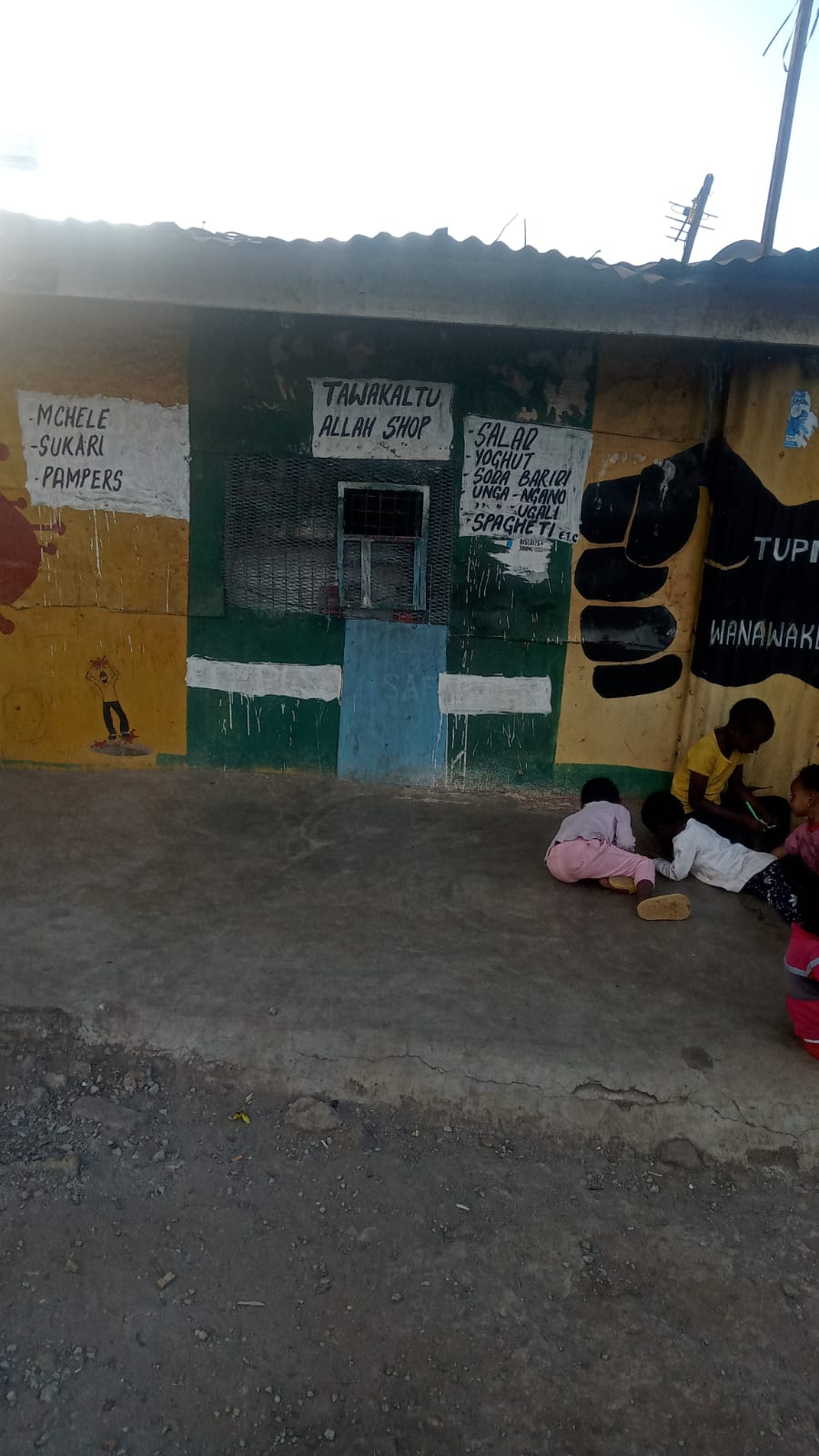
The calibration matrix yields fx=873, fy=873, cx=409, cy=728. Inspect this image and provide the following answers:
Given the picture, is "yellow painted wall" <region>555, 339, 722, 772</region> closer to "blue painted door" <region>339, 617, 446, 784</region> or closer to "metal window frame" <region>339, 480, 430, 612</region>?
"blue painted door" <region>339, 617, 446, 784</region>

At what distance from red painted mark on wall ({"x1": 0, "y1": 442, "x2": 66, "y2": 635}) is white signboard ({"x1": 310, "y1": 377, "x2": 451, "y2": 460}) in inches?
68.5

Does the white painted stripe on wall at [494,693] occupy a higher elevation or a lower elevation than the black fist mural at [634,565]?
lower

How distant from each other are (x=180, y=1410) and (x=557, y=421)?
4684 millimetres

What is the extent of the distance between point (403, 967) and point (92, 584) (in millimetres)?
3164

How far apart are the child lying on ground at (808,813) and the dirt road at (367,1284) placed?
1.96m

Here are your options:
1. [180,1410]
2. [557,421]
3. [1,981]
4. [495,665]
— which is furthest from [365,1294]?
[557,421]

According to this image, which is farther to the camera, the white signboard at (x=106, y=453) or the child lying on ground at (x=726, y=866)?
the white signboard at (x=106, y=453)

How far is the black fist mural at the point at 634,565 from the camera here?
5070mm

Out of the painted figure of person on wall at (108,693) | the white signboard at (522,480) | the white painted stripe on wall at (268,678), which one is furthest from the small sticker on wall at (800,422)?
the painted figure of person on wall at (108,693)

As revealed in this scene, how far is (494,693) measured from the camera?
5.35 m

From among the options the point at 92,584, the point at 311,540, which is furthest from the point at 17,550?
the point at 311,540

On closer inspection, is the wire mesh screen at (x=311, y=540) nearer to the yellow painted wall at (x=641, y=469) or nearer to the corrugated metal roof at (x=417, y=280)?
the yellow painted wall at (x=641, y=469)

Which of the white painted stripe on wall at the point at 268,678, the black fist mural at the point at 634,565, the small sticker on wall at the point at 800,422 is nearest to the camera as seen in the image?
the small sticker on wall at the point at 800,422

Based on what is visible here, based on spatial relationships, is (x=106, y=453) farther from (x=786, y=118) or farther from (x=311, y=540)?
(x=786, y=118)
